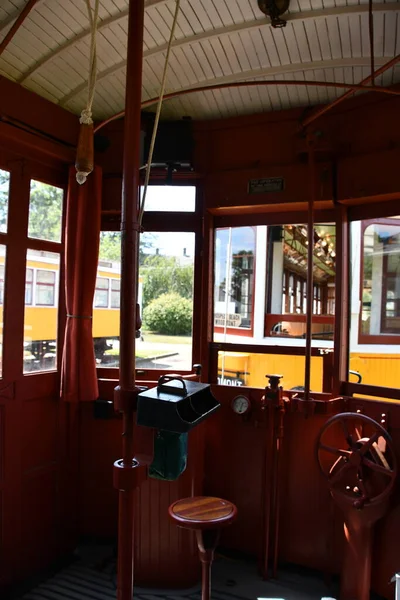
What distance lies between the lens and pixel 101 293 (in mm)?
3230

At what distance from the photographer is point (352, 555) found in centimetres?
248

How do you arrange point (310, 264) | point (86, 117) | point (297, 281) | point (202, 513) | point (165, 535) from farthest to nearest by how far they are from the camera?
point (297, 281), point (310, 264), point (165, 535), point (202, 513), point (86, 117)

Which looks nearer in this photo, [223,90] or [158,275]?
[223,90]

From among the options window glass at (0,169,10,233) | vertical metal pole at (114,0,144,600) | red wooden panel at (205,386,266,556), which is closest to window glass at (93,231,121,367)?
window glass at (0,169,10,233)

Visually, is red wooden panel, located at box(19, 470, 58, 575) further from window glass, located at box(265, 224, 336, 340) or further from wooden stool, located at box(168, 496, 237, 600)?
window glass, located at box(265, 224, 336, 340)

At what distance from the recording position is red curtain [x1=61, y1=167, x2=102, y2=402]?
289 cm

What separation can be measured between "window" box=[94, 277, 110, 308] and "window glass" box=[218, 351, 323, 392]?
87 centimetres

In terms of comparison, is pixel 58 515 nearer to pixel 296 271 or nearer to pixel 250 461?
pixel 250 461

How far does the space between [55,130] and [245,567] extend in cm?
294

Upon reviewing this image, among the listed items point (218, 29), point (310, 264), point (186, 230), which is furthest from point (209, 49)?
point (310, 264)

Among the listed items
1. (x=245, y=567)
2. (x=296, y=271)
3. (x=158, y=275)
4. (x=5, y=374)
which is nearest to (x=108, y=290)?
(x=158, y=275)

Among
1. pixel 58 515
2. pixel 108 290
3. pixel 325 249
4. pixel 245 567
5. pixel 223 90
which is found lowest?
pixel 245 567

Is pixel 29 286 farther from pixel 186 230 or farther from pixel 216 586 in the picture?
pixel 216 586

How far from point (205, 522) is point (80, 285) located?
1.58 meters
